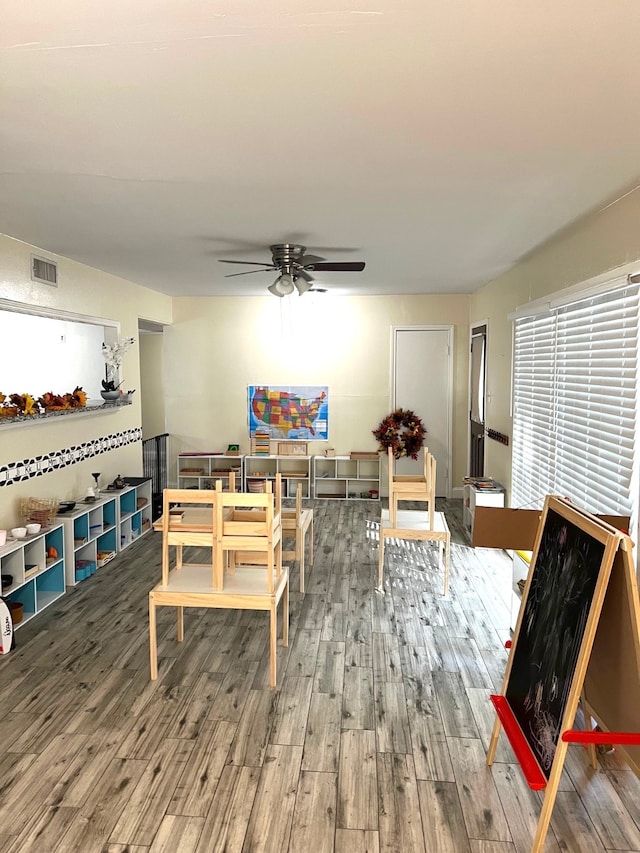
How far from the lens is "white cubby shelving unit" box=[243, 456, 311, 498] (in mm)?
7949

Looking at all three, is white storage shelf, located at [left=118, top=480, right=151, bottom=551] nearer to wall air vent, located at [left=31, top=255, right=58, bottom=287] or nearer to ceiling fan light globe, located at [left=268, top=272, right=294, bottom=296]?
wall air vent, located at [left=31, top=255, right=58, bottom=287]

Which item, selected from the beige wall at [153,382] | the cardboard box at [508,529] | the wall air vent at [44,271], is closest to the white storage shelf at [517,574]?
the cardboard box at [508,529]

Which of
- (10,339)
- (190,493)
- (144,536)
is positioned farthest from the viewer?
(144,536)

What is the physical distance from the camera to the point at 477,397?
7.34 m

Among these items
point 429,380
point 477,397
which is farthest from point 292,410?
point 477,397

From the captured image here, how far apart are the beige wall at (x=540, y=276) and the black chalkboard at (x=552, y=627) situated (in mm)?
1659

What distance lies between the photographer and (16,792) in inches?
96.0

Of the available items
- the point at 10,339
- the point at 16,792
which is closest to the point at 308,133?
the point at 16,792

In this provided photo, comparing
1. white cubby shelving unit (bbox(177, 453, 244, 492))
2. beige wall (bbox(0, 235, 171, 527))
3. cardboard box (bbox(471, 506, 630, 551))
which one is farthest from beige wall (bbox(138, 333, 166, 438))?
cardboard box (bbox(471, 506, 630, 551))

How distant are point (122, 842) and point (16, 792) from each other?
1.91 feet

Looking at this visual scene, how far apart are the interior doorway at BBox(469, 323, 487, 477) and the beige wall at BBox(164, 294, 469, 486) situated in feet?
0.72

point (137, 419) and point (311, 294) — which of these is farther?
point (311, 294)

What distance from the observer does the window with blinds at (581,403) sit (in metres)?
3.19

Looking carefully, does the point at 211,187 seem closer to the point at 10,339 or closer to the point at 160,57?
the point at 160,57
